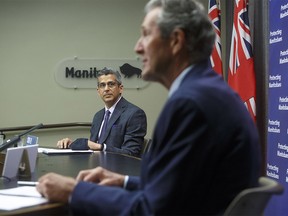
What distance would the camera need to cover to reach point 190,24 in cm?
118

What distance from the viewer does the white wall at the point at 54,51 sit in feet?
15.9

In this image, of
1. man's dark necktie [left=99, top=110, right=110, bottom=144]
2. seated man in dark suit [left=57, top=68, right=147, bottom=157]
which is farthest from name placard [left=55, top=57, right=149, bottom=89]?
man's dark necktie [left=99, top=110, right=110, bottom=144]

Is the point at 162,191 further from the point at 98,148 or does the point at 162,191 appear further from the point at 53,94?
the point at 53,94

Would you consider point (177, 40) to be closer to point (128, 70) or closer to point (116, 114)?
point (116, 114)

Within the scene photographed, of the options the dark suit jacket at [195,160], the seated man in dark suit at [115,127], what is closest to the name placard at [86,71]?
the seated man in dark suit at [115,127]

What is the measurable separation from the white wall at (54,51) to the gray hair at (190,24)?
368cm

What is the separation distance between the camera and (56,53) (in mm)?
4879

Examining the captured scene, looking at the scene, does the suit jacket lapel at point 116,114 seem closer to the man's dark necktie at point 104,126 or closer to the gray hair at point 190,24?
the man's dark necktie at point 104,126

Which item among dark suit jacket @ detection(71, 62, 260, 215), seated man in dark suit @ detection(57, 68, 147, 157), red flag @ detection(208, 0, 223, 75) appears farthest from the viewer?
red flag @ detection(208, 0, 223, 75)

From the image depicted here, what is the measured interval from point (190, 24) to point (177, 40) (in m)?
0.06

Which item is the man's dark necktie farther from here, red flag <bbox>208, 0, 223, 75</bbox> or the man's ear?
the man's ear

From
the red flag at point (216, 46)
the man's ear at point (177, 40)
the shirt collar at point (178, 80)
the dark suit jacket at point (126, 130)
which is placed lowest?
the dark suit jacket at point (126, 130)

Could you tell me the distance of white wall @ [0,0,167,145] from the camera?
485 centimetres

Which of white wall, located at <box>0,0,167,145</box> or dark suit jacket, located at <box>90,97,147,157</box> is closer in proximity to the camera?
dark suit jacket, located at <box>90,97,147,157</box>
